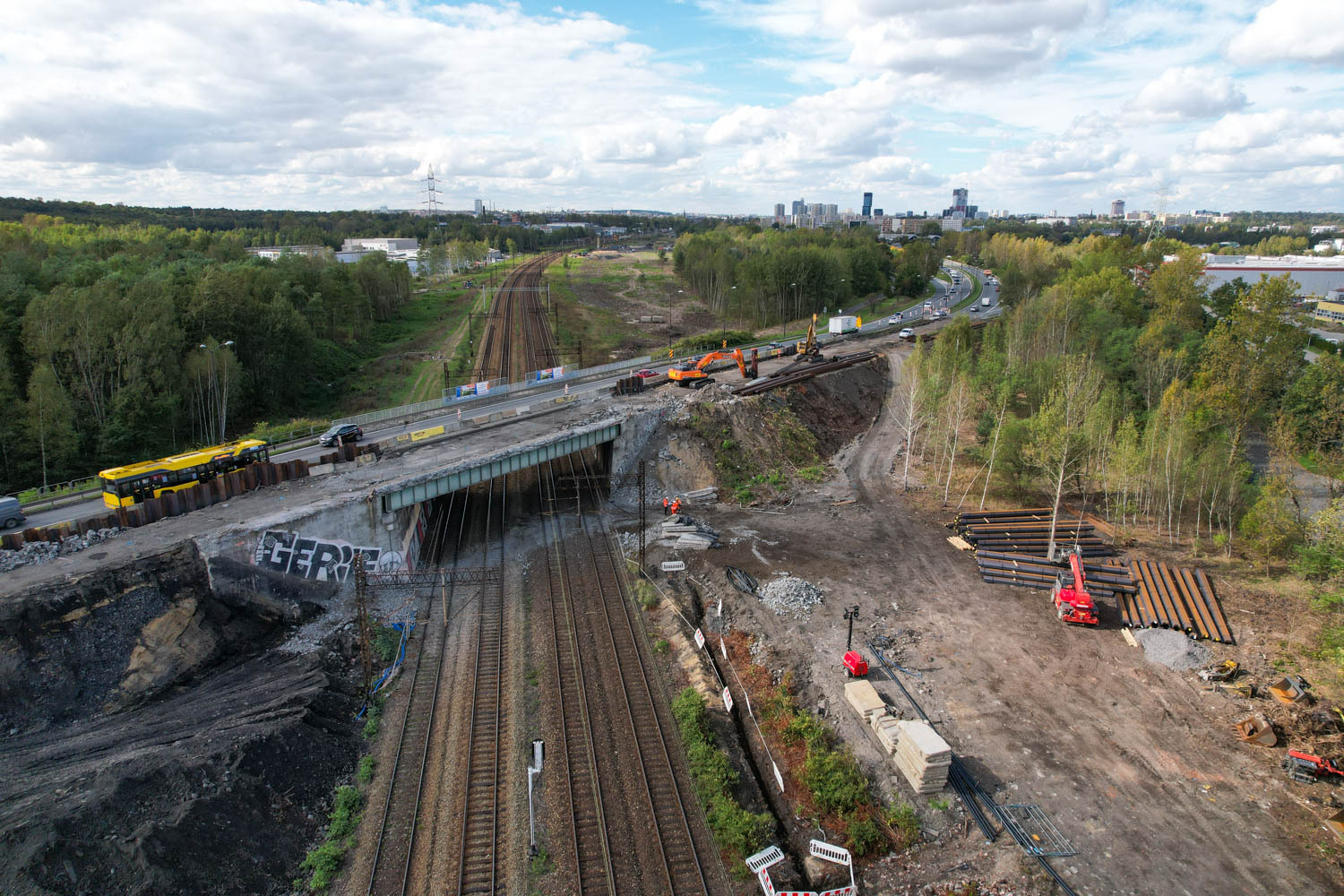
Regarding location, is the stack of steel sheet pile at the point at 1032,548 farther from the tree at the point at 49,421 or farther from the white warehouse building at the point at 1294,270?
the white warehouse building at the point at 1294,270

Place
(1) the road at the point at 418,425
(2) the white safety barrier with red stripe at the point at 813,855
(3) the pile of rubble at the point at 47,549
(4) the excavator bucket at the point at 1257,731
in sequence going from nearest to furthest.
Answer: (2) the white safety barrier with red stripe at the point at 813,855 < (4) the excavator bucket at the point at 1257,731 < (3) the pile of rubble at the point at 47,549 < (1) the road at the point at 418,425

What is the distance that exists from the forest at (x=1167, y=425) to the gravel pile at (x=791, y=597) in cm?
1722

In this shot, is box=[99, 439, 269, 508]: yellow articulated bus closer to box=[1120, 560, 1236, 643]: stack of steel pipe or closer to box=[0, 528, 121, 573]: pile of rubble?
box=[0, 528, 121, 573]: pile of rubble

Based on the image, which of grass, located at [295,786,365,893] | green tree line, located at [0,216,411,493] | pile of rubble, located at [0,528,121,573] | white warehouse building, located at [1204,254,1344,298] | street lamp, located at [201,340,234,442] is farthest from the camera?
white warehouse building, located at [1204,254,1344,298]

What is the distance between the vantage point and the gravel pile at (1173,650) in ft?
101

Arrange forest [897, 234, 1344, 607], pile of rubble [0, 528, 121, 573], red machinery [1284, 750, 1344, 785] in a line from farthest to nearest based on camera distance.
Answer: forest [897, 234, 1344, 607] → pile of rubble [0, 528, 121, 573] → red machinery [1284, 750, 1344, 785]

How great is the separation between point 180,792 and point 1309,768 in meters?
38.4

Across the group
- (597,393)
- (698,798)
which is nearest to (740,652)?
(698,798)

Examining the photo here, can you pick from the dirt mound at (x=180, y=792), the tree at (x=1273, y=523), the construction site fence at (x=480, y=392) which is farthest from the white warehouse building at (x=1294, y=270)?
the dirt mound at (x=180, y=792)

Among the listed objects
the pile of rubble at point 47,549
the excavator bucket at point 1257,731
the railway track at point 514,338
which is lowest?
the excavator bucket at point 1257,731

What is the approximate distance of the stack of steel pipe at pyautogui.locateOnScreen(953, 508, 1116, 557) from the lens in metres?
41.9

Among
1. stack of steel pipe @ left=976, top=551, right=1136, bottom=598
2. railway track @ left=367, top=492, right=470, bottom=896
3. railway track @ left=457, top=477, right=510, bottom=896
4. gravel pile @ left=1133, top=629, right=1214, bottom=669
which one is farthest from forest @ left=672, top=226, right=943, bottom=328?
railway track @ left=367, top=492, right=470, bottom=896

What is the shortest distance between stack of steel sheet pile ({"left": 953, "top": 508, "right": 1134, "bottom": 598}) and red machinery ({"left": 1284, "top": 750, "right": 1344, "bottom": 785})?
11.7m

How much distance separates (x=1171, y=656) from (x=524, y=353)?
78.3m
